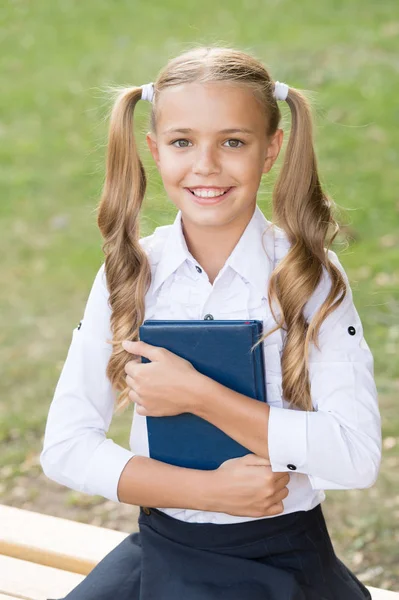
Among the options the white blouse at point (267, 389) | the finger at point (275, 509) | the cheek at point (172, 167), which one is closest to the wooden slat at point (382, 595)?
the white blouse at point (267, 389)

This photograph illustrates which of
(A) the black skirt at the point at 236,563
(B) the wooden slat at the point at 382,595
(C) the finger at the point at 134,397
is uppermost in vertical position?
(C) the finger at the point at 134,397

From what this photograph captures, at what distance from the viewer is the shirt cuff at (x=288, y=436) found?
1.87 m

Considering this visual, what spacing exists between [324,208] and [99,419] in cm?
61

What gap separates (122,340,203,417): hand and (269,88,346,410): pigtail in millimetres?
207

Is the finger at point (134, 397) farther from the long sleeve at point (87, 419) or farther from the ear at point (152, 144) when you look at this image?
the ear at point (152, 144)

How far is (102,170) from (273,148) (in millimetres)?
1867

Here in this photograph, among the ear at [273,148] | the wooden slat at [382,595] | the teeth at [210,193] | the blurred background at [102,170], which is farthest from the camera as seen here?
the blurred background at [102,170]

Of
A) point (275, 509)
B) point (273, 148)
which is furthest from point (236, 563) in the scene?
point (273, 148)

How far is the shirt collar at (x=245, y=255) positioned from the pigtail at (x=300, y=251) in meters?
0.04

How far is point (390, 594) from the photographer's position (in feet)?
7.91

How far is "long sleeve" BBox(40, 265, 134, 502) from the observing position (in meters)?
2.00

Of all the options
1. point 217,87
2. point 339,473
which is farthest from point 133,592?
point 217,87

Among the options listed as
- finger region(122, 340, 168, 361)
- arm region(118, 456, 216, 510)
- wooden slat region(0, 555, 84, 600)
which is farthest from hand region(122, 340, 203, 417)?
wooden slat region(0, 555, 84, 600)

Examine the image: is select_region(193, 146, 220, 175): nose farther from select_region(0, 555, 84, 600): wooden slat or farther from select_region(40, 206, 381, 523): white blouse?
select_region(0, 555, 84, 600): wooden slat
